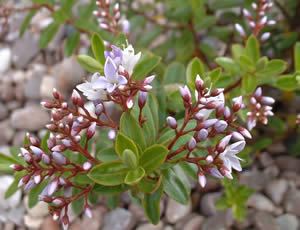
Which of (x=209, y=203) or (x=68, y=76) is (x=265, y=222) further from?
(x=68, y=76)

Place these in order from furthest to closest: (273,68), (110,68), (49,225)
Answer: (49,225) < (273,68) < (110,68)

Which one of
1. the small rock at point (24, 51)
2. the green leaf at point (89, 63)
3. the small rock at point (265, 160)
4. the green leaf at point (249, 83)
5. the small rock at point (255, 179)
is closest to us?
the green leaf at point (89, 63)

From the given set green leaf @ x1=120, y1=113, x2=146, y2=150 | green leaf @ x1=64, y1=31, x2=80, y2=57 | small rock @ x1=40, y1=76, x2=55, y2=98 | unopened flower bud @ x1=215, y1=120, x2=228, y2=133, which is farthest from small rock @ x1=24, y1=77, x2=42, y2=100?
unopened flower bud @ x1=215, y1=120, x2=228, y2=133

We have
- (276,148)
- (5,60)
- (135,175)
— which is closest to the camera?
(135,175)

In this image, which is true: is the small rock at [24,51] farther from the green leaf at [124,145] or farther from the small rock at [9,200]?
the green leaf at [124,145]

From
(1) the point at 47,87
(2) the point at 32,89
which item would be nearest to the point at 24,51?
(2) the point at 32,89

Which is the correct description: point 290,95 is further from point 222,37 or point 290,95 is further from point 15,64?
point 15,64

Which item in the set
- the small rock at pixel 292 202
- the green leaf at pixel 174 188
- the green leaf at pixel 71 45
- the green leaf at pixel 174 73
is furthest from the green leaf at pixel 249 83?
the green leaf at pixel 71 45
